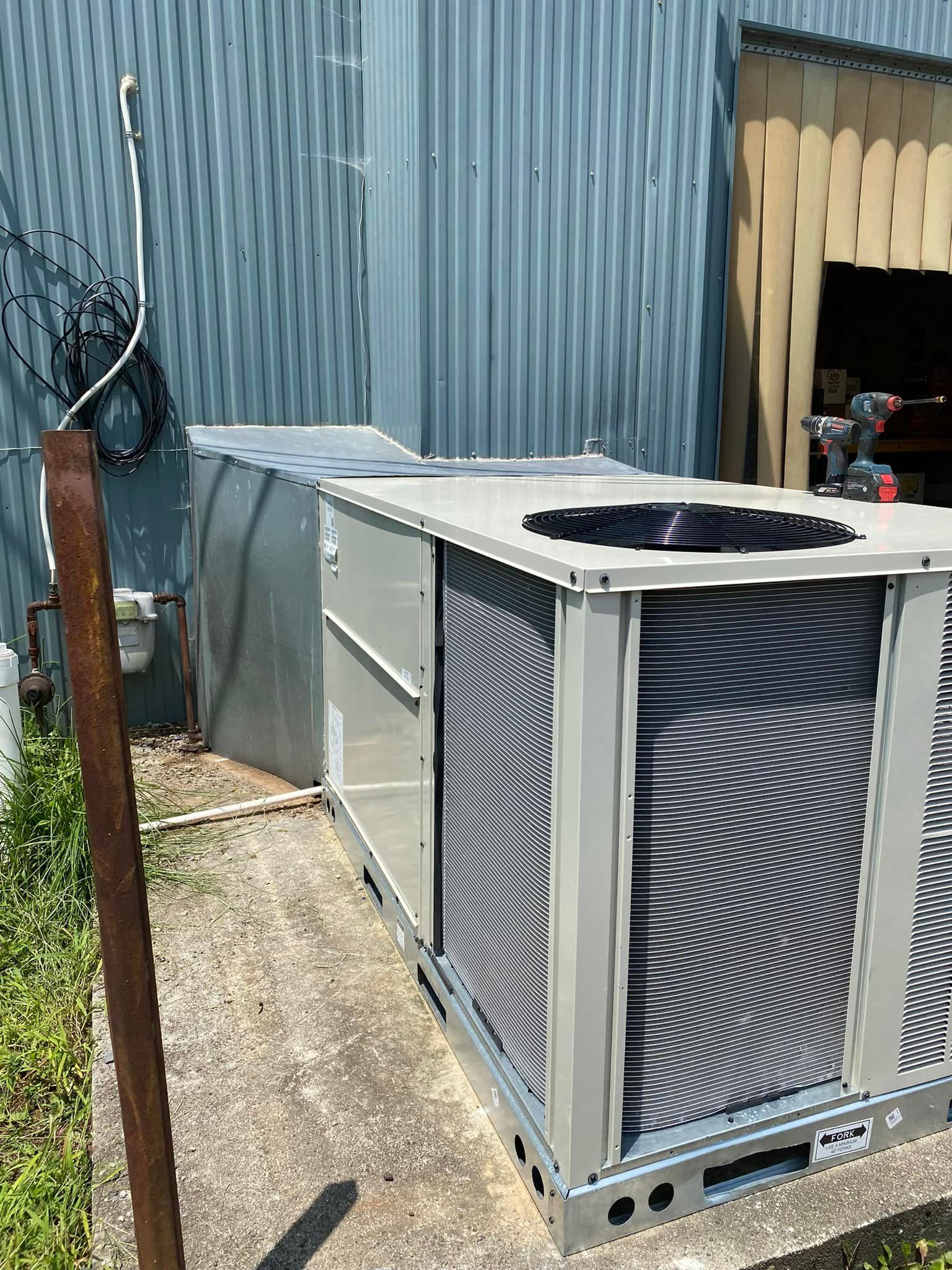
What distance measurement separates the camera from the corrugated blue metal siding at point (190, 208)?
4.52m

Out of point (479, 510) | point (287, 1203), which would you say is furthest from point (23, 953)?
point (479, 510)

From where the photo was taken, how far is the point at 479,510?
93.8 inches

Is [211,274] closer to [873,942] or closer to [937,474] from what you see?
[873,942]

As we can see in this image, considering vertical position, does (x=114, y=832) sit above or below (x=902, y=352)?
below

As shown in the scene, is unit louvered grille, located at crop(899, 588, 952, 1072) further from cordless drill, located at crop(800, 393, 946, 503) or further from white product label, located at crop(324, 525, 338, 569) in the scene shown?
white product label, located at crop(324, 525, 338, 569)

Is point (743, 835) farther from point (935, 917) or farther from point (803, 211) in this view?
point (803, 211)

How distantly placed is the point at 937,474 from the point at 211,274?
19.3 ft

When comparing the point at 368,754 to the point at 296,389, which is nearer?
the point at 368,754

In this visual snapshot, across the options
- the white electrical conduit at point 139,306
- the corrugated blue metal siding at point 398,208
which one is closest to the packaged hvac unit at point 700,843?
the corrugated blue metal siding at point 398,208

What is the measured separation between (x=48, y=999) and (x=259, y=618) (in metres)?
1.94

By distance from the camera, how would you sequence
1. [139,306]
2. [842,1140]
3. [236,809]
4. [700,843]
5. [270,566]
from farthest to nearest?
1. [139,306]
2. [270,566]
3. [236,809]
4. [842,1140]
5. [700,843]

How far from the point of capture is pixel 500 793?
2.03 m

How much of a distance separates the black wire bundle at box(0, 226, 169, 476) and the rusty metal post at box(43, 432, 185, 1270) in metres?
3.53

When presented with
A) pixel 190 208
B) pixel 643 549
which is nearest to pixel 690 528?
pixel 643 549
